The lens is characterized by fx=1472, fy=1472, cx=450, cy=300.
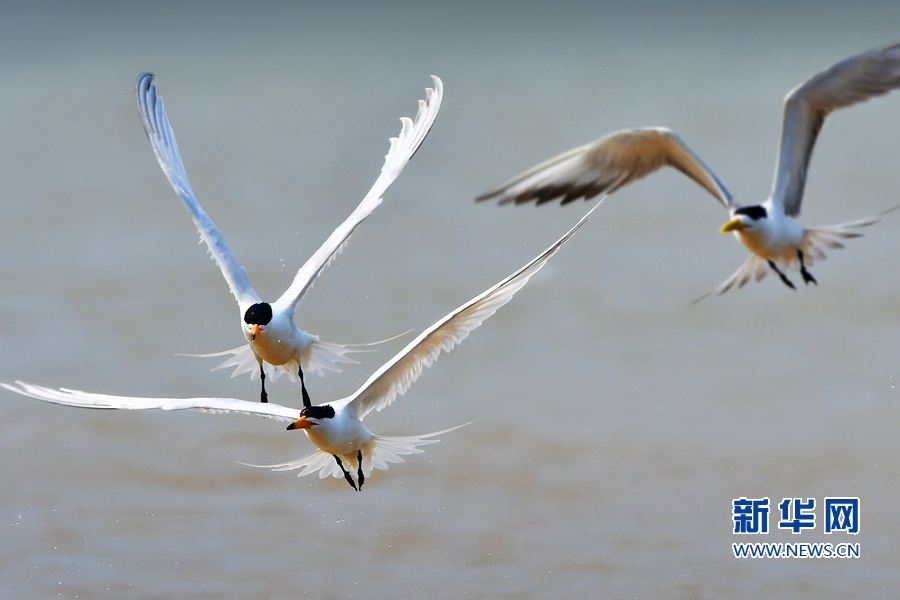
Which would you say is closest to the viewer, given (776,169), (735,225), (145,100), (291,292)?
(735,225)

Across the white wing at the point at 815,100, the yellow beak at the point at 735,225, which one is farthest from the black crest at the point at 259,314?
the white wing at the point at 815,100

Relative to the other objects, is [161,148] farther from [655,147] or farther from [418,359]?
[655,147]

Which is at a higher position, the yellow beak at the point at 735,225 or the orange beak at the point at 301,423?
the yellow beak at the point at 735,225

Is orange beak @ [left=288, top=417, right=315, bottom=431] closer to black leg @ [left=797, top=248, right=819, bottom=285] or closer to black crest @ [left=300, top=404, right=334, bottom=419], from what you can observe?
black crest @ [left=300, top=404, right=334, bottom=419]

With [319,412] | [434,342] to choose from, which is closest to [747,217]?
[434,342]

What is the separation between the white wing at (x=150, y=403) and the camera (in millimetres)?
5441

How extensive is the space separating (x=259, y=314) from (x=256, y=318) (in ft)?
0.06

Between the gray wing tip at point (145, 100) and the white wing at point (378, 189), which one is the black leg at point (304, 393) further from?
the gray wing tip at point (145, 100)

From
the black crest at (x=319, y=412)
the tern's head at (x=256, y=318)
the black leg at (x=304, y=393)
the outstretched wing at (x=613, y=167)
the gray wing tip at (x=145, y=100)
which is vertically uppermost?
the gray wing tip at (x=145, y=100)

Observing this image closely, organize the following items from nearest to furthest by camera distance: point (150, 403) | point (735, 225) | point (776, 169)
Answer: point (735, 225), point (776, 169), point (150, 403)

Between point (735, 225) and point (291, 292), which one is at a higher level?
point (735, 225)

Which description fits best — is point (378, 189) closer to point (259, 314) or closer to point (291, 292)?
point (291, 292)

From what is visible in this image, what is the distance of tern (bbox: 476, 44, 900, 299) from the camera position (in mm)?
4996

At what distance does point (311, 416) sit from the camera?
18.6 feet
